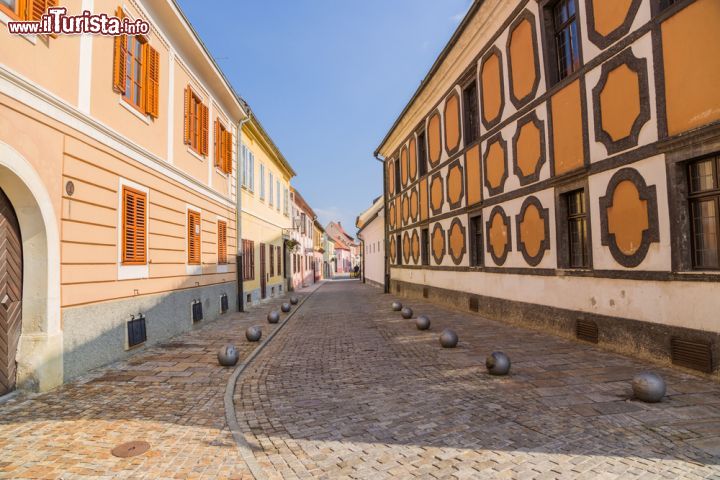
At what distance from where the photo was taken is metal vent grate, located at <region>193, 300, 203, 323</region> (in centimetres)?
1194

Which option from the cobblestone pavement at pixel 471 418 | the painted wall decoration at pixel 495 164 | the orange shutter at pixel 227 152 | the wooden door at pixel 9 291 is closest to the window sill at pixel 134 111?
A: the wooden door at pixel 9 291

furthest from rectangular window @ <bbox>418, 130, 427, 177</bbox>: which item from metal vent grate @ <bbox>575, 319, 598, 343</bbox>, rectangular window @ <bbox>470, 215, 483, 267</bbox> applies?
metal vent grate @ <bbox>575, 319, 598, 343</bbox>

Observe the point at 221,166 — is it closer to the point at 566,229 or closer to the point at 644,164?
the point at 566,229

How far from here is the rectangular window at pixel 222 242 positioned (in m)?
14.6

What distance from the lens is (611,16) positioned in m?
7.79

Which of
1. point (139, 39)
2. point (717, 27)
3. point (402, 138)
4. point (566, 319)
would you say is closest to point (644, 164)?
point (717, 27)

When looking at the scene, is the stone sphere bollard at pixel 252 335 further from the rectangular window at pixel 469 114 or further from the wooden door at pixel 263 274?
the wooden door at pixel 263 274

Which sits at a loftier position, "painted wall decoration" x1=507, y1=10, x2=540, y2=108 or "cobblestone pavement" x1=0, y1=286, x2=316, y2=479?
"painted wall decoration" x1=507, y1=10, x2=540, y2=108

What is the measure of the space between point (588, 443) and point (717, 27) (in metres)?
5.67

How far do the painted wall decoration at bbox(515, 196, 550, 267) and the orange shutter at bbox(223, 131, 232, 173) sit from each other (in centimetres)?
978

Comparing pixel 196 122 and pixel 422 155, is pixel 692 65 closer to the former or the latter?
pixel 196 122

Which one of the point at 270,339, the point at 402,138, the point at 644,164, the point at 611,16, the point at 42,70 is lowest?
the point at 270,339

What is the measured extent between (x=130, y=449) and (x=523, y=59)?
36.9 ft

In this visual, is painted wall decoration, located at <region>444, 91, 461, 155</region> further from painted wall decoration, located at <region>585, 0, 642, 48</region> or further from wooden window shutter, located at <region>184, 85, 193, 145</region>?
wooden window shutter, located at <region>184, 85, 193, 145</region>
